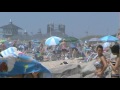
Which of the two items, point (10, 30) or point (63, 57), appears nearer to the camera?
point (63, 57)

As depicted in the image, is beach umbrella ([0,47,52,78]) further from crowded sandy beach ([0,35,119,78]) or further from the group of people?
the group of people

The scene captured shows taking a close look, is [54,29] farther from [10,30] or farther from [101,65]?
[101,65]

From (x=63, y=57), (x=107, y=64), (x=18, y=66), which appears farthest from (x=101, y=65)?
(x=63, y=57)

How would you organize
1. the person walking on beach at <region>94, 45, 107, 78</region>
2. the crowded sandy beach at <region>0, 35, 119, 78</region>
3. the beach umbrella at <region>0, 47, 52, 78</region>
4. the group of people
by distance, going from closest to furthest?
the beach umbrella at <region>0, 47, 52, 78</region>
the crowded sandy beach at <region>0, 35, 119, 78</region>
the group of people
the person walking on beach at <region>94, 45, 107, 78</region>

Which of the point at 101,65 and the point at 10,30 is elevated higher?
the point at 10,30

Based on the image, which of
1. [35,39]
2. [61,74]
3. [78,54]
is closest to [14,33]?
[35,39]

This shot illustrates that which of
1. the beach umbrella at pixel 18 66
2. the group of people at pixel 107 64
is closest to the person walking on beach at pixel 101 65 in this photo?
the group of people at pixel 107 64

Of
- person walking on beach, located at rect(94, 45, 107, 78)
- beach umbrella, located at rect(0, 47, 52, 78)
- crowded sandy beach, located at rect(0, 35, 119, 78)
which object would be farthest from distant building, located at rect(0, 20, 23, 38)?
beach umbrella, located at rect(0, 47, 52, 78)

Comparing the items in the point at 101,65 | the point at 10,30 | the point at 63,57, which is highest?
the point at 10,30

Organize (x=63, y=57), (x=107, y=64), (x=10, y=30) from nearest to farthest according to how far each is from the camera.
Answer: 1. (x=107, y=64)
2. (x=63, y=57)
3. (x=10, y=30)

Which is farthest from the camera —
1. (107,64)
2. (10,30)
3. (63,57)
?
(10,30)

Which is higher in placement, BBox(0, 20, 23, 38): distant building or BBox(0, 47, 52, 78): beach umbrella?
BBox(0, 20, 23, 38): distant building
